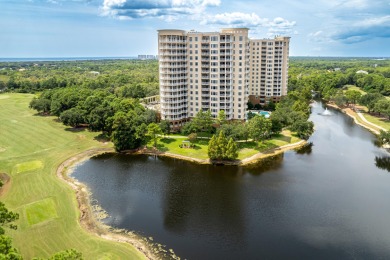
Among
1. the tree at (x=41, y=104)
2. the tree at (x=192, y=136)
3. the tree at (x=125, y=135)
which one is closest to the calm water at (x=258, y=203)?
the tree at (x=125, y=135)

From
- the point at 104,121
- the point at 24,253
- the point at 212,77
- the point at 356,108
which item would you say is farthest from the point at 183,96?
the point at 356,108

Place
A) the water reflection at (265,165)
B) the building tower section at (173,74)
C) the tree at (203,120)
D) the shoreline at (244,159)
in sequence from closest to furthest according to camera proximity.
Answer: the water reflection at (265,165)
the shoreline at (244,159)
the tree at (203,120)
the building tower section at (173,74)

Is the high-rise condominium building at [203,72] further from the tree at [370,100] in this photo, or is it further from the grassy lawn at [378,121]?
the tree at [370,100]

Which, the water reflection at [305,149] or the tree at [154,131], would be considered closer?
the tree at [154,131]

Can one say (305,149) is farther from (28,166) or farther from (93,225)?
(28,166)

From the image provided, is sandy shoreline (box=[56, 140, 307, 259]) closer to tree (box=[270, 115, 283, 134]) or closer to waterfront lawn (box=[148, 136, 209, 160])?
waterfront lawn (box=[148, 136, 209, 160])

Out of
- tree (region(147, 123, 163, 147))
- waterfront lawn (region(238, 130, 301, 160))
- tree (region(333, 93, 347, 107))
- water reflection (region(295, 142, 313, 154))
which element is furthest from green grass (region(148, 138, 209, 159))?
tree (region(333, 93, 347, 107))

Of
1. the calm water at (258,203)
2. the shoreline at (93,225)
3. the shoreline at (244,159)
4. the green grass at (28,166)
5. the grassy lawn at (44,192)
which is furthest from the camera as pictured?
the shoreline at (244,159)
